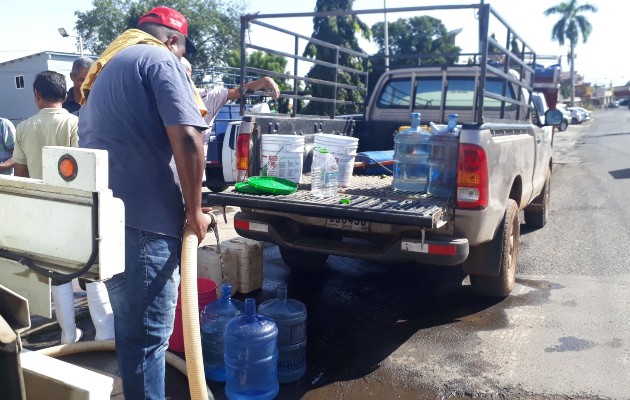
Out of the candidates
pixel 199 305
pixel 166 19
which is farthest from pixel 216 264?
pixel 166 19

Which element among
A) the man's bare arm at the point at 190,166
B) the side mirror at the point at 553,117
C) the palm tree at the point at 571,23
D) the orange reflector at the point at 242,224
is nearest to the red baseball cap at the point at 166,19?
the man's bare arm at the point at 190,166

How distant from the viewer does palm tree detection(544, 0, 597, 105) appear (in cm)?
6322

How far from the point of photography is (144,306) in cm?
242

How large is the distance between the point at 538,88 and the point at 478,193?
11.3 metres

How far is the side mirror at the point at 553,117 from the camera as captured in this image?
275 inches

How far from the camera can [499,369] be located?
12.3 feet

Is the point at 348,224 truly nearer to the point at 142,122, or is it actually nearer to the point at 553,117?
the point at 142,122

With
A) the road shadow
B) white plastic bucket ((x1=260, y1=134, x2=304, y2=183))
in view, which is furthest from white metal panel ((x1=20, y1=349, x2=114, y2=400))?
white plastic bucket ((x1=260, y1=134, x2=304, y2=183))

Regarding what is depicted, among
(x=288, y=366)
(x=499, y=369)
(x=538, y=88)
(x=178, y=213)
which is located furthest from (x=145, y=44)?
(x=538, y=88)

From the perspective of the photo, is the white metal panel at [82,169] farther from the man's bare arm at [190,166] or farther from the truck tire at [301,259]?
the truck tire at [301,259]

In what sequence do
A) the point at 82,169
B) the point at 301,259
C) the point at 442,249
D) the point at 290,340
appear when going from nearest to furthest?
the point at 82,169, the point at 290,340, the point at 442,249, the point at 301,259

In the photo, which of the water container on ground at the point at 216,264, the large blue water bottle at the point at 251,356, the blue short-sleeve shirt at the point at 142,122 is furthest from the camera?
the water container on ground at the point at 216,264

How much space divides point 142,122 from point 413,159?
2584mm

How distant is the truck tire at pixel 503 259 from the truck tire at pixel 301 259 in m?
1.63
